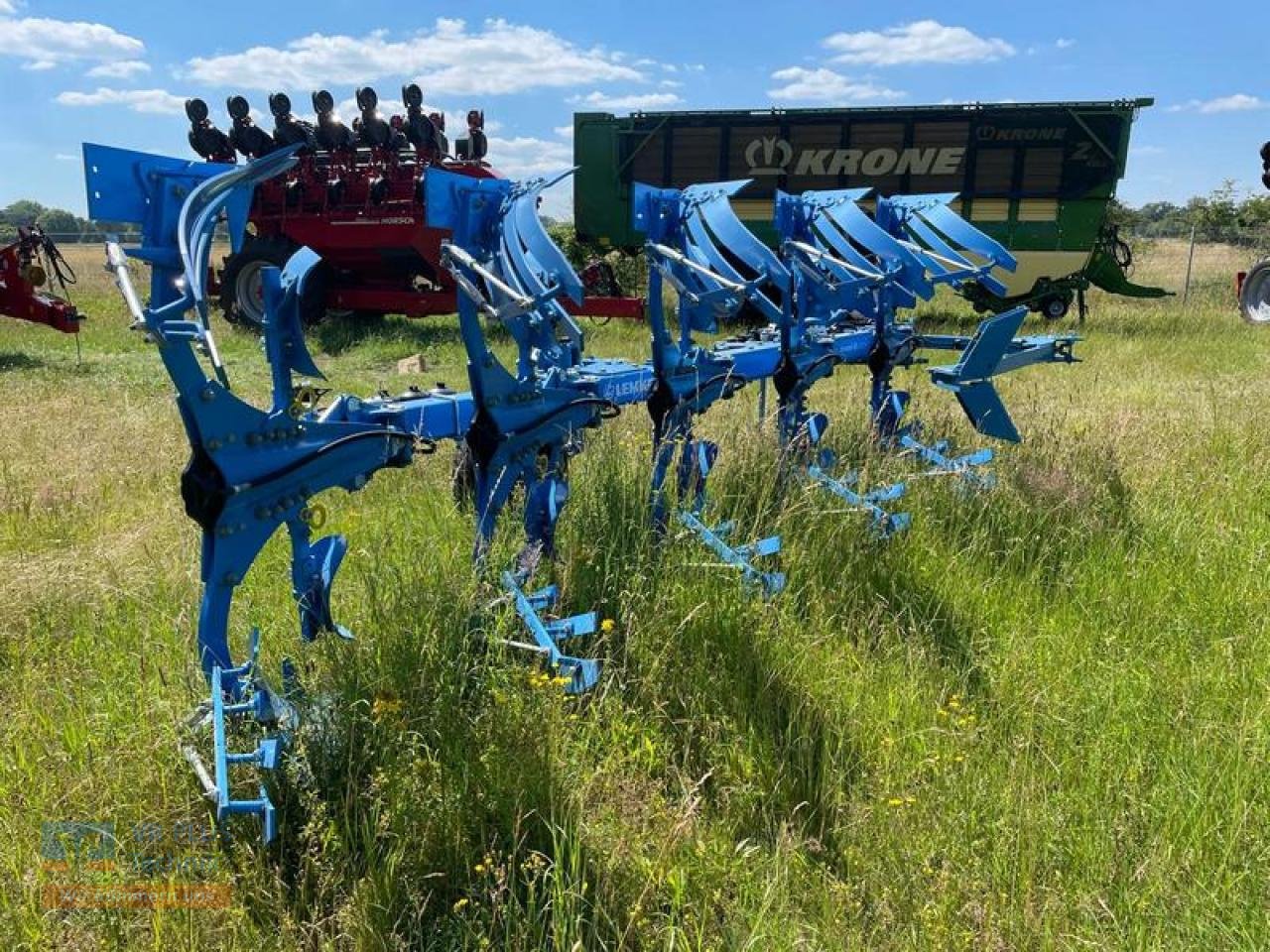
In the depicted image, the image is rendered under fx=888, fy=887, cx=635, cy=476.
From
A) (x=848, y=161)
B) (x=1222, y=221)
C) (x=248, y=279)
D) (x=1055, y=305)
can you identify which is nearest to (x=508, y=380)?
(x=248, y=279)

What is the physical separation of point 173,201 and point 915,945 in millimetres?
2402

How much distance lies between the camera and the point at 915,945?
1951mm

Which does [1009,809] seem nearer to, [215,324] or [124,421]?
[124,421]

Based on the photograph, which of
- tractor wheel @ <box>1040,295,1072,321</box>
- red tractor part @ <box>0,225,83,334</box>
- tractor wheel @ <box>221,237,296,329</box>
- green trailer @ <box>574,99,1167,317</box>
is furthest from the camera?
tractor wheel @ <box>1040,295,1072,321</box>

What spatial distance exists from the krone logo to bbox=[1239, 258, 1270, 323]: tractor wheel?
24.9 feet

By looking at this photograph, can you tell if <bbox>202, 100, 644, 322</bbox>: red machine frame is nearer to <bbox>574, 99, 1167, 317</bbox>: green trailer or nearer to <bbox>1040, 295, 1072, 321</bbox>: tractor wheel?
<bbox>574, 99, 1167, 317</bbox>: green trailer

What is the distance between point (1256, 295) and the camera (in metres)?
14.0

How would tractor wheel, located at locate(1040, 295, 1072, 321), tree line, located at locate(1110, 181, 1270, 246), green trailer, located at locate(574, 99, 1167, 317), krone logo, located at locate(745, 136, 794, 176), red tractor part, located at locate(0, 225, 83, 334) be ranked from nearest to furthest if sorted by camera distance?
red tractor part, located at locate(0, 225, 83, 334) → green trailer, located at locate(574, 99, 1167, 317) → krone logo, located at locate(745, 136, 794, 176) → tractor wheel, located at locate(1040, 295, 1072, 321) → tree line, located at locate(1110, 181, 1270, 246)

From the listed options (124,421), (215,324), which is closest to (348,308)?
(215,324)

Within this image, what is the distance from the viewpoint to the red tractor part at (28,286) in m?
9.30

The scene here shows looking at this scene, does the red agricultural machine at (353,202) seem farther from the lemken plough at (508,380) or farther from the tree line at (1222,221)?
the tree line at (1222,221)

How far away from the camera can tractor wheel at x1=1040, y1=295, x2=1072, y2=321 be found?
530 inches

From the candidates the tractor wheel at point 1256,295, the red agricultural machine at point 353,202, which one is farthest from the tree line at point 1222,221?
the red agricultural machine at point 353,202

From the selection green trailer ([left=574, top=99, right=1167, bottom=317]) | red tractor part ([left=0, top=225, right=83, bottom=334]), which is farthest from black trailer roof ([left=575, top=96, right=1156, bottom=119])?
red tractor part ([left=0, top=225, right=83, bottom=334])
